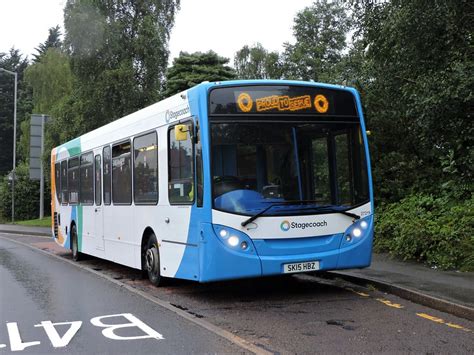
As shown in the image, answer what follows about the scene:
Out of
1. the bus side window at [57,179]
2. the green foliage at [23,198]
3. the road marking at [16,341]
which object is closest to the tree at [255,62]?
the green foliage at [23,198]

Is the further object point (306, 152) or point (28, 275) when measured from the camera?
point (28, 275)

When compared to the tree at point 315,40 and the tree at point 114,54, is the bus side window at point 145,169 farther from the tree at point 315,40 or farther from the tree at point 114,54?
the tree at point 315,40

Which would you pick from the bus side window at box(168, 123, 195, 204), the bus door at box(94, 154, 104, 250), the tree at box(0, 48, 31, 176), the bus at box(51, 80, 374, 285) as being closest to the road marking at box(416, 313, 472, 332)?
the bus at box(51, 80, 374, 285)

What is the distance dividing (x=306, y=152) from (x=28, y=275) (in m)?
6.91

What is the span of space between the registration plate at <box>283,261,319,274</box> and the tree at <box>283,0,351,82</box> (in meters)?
37.5

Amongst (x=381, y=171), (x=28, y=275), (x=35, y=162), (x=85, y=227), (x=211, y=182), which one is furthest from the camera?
(x=35, y=162)

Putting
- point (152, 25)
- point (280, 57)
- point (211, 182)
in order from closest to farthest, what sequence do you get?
1. point (211, 182)
2. point (152, 25)
3. point (280, 57)

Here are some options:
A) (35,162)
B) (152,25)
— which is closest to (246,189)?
(152,25)

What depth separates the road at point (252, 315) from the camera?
18.5ft

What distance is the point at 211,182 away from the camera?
730 cm

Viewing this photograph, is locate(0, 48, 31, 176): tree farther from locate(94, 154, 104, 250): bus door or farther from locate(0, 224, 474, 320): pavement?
locate(0, 224, 474, 320): pavement

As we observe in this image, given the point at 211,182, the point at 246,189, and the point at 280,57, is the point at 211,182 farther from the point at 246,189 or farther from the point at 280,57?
the point at 280,57

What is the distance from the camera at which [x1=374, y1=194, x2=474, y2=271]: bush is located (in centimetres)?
975

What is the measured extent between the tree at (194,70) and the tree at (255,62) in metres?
12.7
